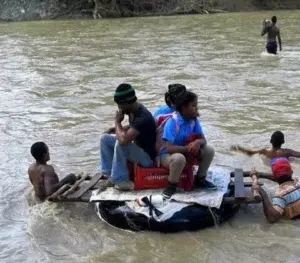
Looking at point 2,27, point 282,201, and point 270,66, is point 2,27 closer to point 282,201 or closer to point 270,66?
point 270,66

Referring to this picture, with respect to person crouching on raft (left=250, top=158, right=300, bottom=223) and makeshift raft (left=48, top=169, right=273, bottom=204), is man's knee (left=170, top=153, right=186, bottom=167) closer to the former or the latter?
makeshift raft (left=48, top=169, right=273, bottom=204)

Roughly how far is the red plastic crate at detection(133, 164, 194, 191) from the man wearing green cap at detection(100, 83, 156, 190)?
8 cm

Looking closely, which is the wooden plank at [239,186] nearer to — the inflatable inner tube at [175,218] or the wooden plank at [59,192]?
the inflatable inner tube at [175,218]

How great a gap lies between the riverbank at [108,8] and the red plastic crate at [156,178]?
3196 centimetres

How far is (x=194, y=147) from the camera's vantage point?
582 centimetres

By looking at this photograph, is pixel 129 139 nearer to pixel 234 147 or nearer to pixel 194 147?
pixel 194 147

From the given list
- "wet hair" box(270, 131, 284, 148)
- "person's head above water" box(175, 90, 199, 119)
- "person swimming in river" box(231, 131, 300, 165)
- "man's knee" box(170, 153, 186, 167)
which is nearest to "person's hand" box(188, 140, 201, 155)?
"man's knee" box(170, 153, 186, 167)

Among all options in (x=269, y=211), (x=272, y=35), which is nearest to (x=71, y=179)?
(x=269, y=211)

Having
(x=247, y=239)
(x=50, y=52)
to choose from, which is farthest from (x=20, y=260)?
(x=50, y=52)

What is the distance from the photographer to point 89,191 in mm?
6297

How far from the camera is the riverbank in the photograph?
3766 centimetres

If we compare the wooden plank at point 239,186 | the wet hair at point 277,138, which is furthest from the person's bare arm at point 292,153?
the wooden plank at point 239,186

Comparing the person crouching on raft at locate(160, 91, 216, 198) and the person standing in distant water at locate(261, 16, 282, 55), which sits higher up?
the person crouching on raft at locate(160, 91, 216, 198)

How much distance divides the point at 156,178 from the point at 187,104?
2.67 ft
